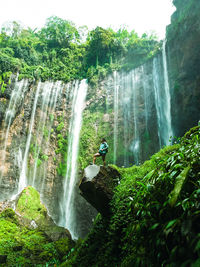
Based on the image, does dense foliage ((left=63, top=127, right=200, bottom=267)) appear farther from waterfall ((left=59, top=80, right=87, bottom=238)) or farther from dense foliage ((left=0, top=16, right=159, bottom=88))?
dense foliage ((left=0, top=16, right=159, bottom=88))

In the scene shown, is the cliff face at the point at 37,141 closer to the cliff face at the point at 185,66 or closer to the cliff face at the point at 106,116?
the cliff face at the point at 106,116

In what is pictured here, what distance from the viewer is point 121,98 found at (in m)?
16.7

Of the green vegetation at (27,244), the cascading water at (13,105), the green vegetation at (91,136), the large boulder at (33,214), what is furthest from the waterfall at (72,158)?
the cascading water at (13,105)

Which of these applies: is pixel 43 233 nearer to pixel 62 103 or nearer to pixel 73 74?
pixel 62 103

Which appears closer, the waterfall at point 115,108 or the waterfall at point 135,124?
the waterfall at point 135,124

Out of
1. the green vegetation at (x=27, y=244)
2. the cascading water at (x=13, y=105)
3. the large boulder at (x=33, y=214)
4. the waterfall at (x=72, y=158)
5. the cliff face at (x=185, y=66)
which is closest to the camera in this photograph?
the green vegetation at (x=27, y=244)

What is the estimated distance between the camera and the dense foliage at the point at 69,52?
59.0ft

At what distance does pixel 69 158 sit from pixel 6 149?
4835 millimetres

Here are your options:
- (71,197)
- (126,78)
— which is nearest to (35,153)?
(71,197)

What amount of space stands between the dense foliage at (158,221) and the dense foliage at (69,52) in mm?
15209

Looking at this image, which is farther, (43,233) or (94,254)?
(43,233)

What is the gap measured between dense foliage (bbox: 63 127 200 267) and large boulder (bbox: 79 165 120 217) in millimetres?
188

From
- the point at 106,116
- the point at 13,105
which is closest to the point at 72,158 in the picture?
the point at 106,116

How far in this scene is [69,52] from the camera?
72.6 feet
